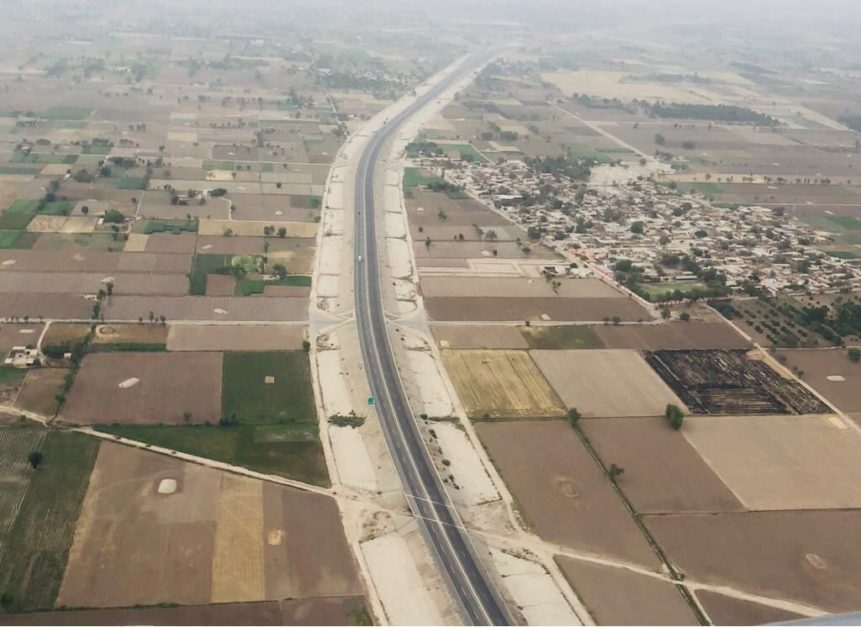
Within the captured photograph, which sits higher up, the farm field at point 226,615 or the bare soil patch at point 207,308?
the bare soil patch at point 207,308

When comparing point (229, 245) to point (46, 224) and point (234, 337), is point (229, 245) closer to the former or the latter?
point (234, 337)

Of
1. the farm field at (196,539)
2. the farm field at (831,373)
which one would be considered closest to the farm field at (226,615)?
the farm field at (196,539)

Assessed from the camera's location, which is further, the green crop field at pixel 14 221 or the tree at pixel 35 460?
the green crop field at pixel 14 221

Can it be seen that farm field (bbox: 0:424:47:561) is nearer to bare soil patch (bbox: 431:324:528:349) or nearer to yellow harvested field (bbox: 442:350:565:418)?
yellow harvested field (bbox: 442:350:565:418)

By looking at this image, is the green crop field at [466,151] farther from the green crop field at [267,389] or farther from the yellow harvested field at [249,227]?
the green crop field at [267,389]

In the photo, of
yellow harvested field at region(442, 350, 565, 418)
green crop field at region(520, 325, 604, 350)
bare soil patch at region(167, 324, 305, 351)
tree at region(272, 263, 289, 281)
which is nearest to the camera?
yellow harvested field at region(442, 350, 565, 418)

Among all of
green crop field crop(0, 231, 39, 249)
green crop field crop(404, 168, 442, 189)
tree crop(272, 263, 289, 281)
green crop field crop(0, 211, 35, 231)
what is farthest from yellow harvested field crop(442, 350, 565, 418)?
green crop field crop(0, 211, 35, 231)
